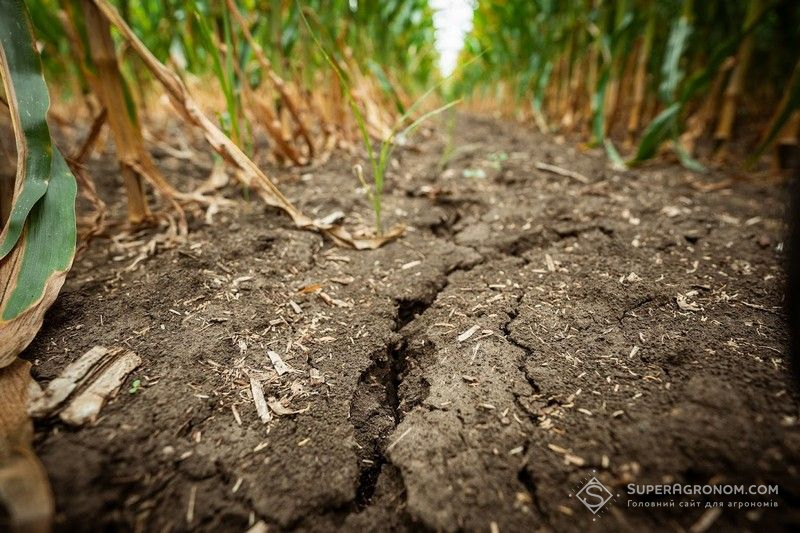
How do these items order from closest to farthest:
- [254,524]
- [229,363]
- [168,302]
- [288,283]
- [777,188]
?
[254,524]
[229,363]
[168,302]
[288,283]
[777,188]

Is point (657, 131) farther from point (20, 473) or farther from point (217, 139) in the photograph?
point (20, 473)

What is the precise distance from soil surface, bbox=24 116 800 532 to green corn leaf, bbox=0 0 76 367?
11cm

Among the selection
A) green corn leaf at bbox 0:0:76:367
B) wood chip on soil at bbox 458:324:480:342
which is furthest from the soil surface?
green corn leaf at bbox 0:0:76:367

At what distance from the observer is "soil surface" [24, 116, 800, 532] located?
1.66 feet

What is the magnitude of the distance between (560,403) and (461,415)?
0.17 m

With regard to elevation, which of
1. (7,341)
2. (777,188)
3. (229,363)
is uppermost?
(7,341)

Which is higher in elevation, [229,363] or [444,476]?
[229,363]

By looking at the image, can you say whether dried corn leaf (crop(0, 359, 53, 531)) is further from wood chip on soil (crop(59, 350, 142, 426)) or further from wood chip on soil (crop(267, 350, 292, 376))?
wood chip on soil (crop(267, 350, 292, 376))

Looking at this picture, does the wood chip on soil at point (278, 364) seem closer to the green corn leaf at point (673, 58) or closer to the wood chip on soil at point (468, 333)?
the wood chip on soil at point (468, 333)

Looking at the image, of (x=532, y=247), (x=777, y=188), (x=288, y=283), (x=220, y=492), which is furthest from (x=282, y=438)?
(x=777, y=188)

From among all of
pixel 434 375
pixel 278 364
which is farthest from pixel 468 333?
pixel 278 364

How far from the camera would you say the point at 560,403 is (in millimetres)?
643

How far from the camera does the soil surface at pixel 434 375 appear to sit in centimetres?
51

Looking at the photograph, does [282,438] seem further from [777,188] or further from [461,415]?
[777,188]
